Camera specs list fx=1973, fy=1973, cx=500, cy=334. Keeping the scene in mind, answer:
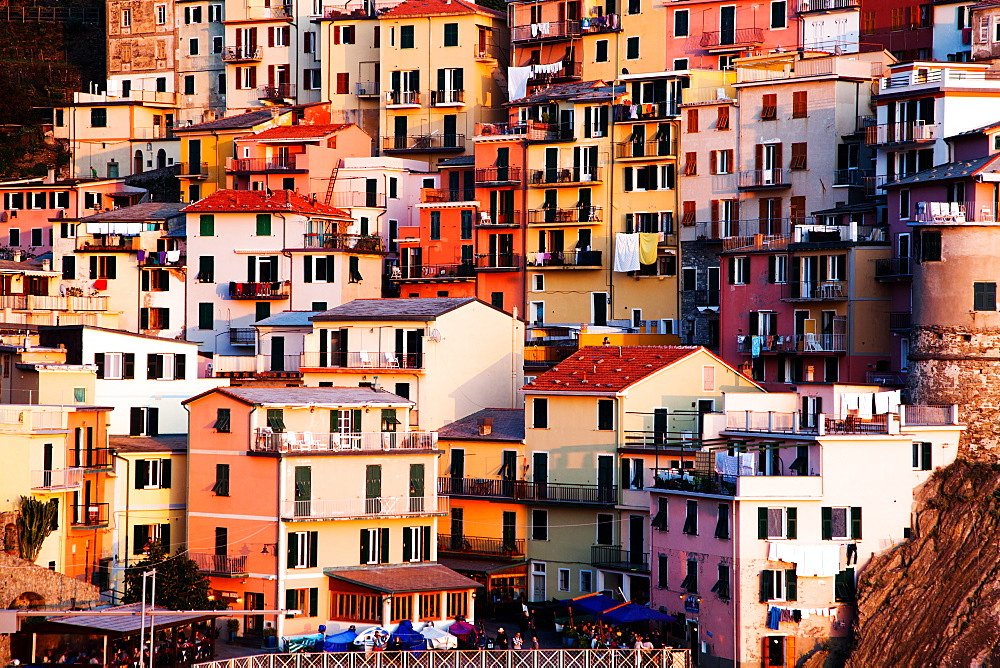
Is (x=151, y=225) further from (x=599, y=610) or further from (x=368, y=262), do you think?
(x=599, y=610)

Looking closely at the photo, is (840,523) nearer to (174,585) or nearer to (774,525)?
(774,525)

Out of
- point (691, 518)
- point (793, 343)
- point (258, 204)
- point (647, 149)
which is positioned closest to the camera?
point (691, 518)

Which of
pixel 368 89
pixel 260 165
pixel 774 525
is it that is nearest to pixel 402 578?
pixel 774 525

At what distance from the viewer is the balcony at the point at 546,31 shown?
107062mm

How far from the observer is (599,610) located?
69500 mm

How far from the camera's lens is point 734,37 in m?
101

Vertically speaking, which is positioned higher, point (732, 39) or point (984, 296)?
point (732, 39)

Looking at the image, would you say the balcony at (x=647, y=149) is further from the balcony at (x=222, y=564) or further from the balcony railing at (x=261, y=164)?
the balcony at (x=222, y=564)

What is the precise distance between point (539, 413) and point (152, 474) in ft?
50.6

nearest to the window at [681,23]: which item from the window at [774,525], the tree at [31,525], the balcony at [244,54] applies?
the balcony at [244,54]

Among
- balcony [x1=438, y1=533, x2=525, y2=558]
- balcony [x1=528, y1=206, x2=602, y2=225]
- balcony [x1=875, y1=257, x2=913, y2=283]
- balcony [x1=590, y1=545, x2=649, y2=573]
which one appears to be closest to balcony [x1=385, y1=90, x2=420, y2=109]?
balcony [x1=528, y1=206, x2=602, y2=225]

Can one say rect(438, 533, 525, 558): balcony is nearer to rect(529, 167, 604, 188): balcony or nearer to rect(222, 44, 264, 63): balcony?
rect(529, 167, 604, 188): balcony

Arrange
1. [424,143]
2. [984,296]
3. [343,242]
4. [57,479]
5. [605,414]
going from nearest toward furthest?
1. [57,479]
2. [984,296]
3. [605,414]
4. [343,242]
5. [424,143]

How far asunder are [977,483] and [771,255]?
18408mm
